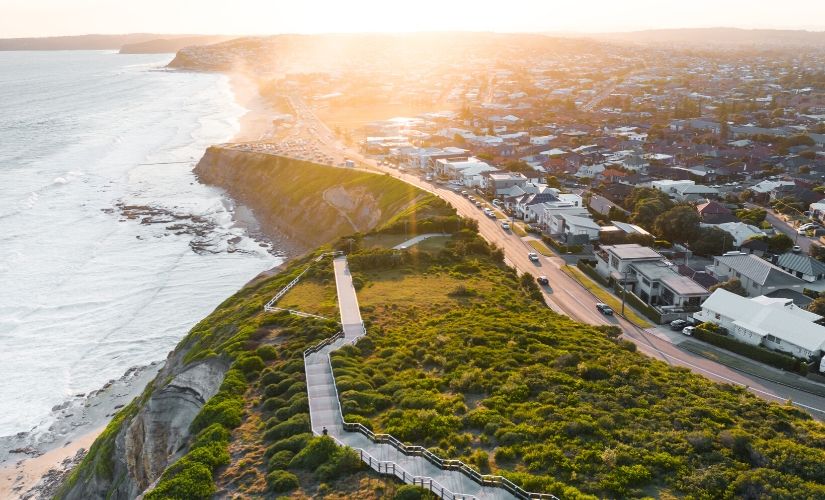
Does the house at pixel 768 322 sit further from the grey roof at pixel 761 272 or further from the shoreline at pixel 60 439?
the shoreline at pixel 60 439

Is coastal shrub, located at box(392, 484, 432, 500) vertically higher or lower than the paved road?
higher

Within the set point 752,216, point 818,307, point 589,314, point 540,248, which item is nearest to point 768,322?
point 818,307

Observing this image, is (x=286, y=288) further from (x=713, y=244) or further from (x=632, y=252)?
(x=713, y=244)

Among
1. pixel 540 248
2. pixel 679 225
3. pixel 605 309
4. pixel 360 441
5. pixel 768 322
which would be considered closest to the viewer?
pixel 360 441

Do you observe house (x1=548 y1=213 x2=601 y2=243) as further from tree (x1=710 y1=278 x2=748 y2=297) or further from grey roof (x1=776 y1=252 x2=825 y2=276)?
grey roof (x1=776 y1=252 x2=825 y2=276)

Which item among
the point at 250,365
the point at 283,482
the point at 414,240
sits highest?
the point at 283,482

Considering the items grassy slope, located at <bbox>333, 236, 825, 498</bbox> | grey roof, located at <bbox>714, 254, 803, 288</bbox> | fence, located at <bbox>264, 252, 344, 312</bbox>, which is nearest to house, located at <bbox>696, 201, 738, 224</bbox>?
grey roof, located at <bbox>714, 254, 803, 288</bbox>

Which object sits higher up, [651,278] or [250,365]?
[250,365]
